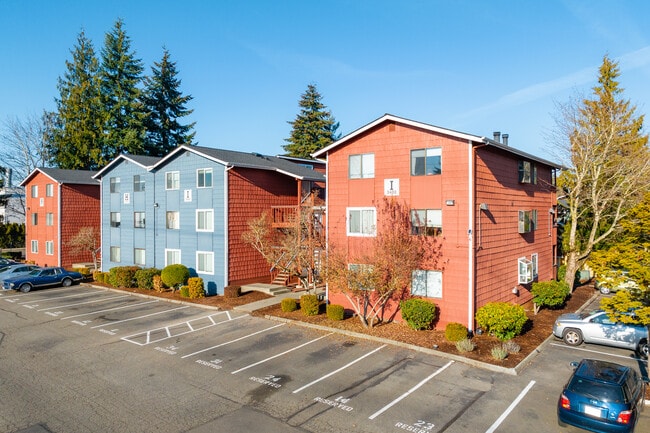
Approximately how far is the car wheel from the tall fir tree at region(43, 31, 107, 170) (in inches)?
2137

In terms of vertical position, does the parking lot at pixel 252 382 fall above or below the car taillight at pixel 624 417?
below

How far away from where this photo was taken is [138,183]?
33.1m

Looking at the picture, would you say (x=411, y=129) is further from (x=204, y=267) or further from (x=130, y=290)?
(x=130, y=290)

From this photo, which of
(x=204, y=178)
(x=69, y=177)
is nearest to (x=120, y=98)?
(x=69, y=177)

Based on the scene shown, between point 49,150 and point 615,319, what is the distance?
218 ft

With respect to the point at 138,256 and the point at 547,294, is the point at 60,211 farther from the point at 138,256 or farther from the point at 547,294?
the point at 547,294

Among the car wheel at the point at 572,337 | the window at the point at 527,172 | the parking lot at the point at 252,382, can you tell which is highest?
the window at the point at 527,172

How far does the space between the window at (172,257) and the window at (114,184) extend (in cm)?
866

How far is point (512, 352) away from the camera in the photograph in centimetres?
1562

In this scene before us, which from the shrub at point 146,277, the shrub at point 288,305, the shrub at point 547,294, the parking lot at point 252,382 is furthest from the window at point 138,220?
the shrub at point 547,294

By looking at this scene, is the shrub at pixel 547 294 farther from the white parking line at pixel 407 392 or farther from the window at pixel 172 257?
the window at pixel 172 257

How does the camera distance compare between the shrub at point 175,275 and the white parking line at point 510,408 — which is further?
the shrub at point 175,275

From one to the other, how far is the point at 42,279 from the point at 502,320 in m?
30.5

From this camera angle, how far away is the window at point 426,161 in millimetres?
18656
